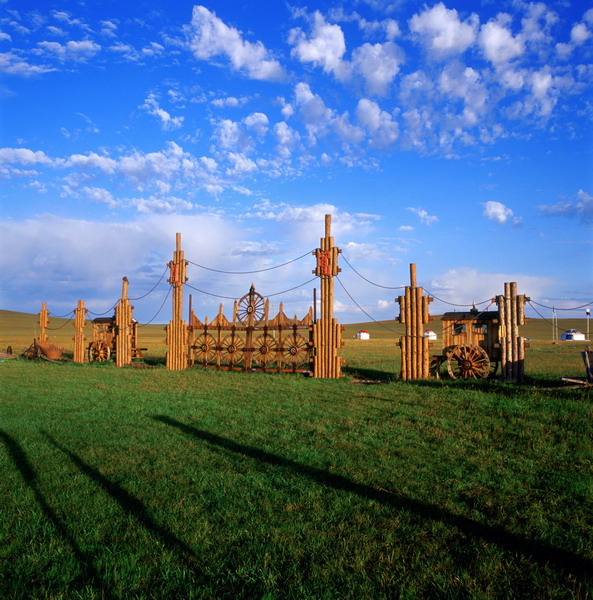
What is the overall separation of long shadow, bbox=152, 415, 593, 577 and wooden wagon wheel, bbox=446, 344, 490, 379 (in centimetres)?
1119

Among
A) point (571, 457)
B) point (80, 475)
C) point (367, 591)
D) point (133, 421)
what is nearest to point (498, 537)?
point (367, 591)

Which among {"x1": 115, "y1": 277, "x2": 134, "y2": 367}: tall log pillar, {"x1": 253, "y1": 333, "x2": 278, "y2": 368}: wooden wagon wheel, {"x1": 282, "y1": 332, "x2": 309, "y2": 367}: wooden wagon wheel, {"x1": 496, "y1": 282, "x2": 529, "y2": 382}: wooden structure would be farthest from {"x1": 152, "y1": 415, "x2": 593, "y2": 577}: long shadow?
{"x1": 115, "y1": 277, "x2": 134, "y2": 367}: tall log pillar

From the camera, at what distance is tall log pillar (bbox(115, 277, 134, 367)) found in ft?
84.3

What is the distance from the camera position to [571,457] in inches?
293

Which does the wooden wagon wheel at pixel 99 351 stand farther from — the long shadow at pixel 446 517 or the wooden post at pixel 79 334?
the long shadow at pixel 446 517

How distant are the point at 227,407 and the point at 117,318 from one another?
1695 cm

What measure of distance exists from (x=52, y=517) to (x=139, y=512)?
86 cm

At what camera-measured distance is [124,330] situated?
84.7 feet

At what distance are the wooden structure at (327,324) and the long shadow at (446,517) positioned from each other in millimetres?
11074

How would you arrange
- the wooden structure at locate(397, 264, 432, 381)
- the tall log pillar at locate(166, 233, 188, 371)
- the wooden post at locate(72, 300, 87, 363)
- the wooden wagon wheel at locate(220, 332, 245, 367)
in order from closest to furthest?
1. the wooden structure at locate(397, 264, 432, 381)
2. the wooden wagon wheel at locate(220, 332, 245, 367)
3. the tall log pillar at locate(166, 233, 188, 371)
4. the wooden post at locate(72, 300, 87, 363)

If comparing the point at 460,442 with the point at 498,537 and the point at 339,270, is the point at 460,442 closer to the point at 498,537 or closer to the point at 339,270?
the point at 498,537

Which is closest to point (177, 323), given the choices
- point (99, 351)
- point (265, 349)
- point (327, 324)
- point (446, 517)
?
point (265, 349)

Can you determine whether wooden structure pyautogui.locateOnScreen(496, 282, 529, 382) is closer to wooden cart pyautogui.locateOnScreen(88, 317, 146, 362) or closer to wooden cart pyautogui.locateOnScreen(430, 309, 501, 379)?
wooden cart pyautogui.locateOnScreen(430, 309, 501, 379)

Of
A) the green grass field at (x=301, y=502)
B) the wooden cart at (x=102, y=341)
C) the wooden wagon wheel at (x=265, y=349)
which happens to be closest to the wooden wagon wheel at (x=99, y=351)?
the wooden cart at (x=102, y=341)
